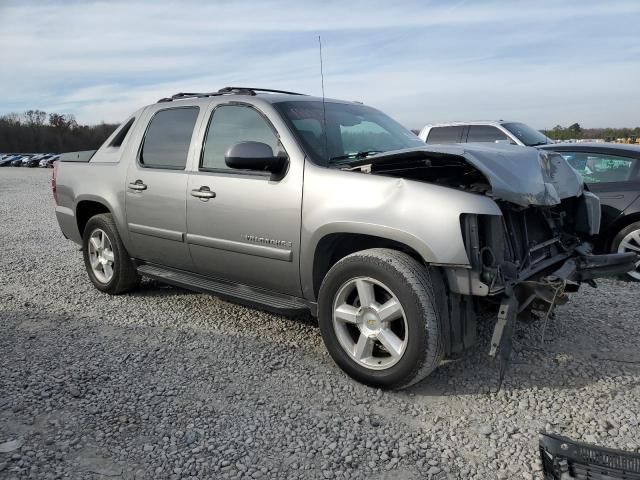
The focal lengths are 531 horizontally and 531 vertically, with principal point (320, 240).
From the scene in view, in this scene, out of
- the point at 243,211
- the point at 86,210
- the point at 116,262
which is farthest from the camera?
the point at 86,210

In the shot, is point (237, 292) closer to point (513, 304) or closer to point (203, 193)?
point (203, 193)

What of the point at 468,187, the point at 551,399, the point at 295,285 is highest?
the point at 468,187

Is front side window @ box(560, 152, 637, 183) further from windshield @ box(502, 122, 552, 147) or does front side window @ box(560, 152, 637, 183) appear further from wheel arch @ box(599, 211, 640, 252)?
windshield @ box(502, 122, 552, 147)

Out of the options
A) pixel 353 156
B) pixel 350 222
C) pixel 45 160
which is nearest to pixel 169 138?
pixel 353 156

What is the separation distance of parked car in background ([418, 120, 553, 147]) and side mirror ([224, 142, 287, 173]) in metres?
7.23

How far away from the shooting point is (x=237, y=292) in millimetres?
4047

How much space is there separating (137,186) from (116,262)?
88 cm

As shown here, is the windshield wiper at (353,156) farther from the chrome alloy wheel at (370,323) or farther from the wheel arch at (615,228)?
the wheel arch at (615,228)

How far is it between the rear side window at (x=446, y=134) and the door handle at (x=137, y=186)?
306 inches

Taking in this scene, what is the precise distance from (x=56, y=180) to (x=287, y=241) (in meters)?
3.38

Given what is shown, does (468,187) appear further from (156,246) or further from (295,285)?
(156,246)

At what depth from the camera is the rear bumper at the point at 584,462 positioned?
2.15 m

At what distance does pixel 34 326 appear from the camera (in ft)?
14.5

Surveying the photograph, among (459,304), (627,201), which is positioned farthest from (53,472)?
(627,201)
